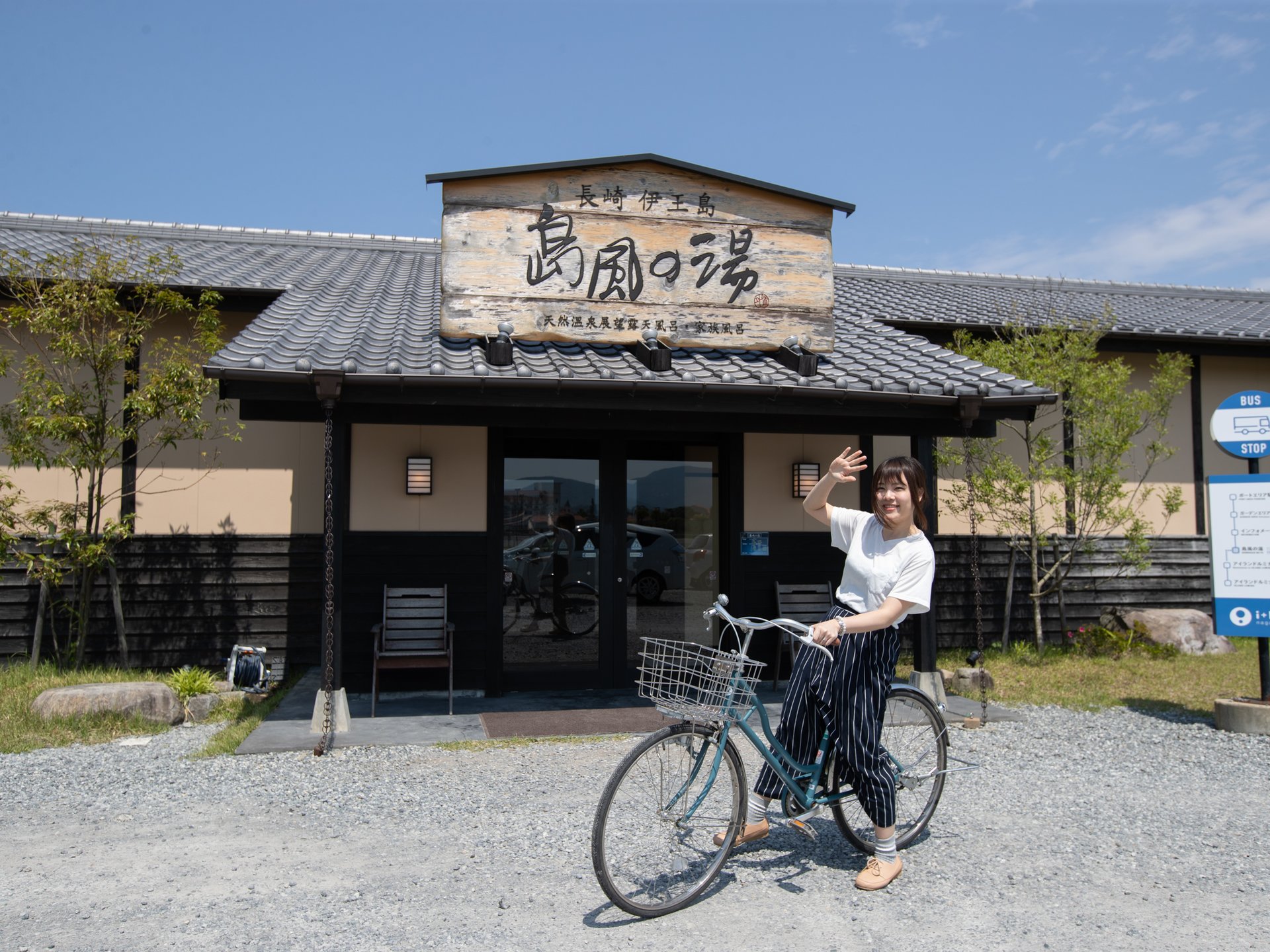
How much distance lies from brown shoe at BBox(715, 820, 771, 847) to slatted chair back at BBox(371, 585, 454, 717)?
3874 millimetres

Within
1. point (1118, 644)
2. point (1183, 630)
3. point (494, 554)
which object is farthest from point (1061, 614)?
point (494, 554)

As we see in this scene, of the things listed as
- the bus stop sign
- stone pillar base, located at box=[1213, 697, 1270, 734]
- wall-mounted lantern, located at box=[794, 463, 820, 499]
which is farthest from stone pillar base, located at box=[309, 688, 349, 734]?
the bus stop sign

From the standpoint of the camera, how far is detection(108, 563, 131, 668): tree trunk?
803 centimetres

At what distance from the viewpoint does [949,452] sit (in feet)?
30.6

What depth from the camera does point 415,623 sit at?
24.6 feet

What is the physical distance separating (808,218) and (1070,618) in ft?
17.9

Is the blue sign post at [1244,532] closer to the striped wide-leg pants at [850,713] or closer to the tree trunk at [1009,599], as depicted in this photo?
the tree trunk at [1009,599]

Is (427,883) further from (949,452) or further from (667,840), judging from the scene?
(949,452)

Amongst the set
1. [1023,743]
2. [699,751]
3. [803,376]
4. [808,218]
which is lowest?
[1023,743]

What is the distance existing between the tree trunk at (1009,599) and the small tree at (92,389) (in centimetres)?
764

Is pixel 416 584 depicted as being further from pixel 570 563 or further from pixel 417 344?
pixel 417 344

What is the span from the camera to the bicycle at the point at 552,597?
7.84 m

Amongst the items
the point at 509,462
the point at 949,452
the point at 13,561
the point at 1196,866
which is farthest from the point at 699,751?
the point at 13,561

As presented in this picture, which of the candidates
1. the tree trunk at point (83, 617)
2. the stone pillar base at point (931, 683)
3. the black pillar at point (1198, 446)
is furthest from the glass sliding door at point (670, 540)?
the black pillar at point (1198, 446)
